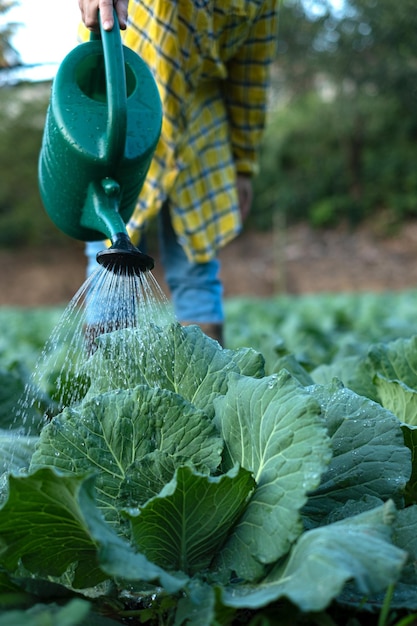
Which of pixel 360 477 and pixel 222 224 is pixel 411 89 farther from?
pixel 360 477

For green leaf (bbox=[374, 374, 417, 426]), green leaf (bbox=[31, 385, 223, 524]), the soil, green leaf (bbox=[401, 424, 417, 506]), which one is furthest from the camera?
the soil

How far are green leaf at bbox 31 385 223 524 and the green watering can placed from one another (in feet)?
1.14

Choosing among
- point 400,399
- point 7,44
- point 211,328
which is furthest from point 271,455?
point 7,44

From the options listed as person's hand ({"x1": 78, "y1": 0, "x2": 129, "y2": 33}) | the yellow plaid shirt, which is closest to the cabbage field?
person's hand ({"x1": 78, "y1": 0, "x2": 129, "y2": 33})

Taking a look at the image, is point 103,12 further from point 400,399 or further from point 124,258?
point 400,399

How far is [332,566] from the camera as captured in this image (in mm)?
882

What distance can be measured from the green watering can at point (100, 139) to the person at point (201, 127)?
1.94ft

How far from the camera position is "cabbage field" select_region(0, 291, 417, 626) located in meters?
0.94

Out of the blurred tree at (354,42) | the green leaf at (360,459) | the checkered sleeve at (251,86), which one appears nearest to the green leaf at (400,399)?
the green leaf at (360,459)

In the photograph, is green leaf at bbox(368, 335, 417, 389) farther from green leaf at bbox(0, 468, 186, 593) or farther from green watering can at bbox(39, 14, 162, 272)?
green leaf at bbox(0, 468, 186, 593)

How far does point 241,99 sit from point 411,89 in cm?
1364

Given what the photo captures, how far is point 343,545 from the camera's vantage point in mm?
932

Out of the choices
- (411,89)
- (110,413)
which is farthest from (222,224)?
(411,89)

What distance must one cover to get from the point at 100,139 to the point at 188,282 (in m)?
1.18
